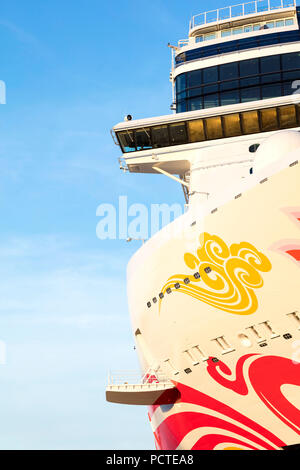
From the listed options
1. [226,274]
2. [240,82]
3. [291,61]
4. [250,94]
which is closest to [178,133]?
[250,94]

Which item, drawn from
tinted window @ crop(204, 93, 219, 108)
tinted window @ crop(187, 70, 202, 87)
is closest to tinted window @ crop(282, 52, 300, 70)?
tinted window @ crop(204, 93, 219, 108)

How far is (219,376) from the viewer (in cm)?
1451

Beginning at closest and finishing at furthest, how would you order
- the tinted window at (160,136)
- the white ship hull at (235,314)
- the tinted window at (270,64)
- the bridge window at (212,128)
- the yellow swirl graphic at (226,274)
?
the white ship hull at (235,314) < the yellow swirl graphic at (226,274) < the bridge window at (212,128) < the tinted window at (160,136) < the tinted window at (270,64)

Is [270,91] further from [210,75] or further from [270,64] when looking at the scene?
[210,75]

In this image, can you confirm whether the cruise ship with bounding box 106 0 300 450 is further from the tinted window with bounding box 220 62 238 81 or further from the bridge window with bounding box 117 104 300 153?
the tinted window with bounding box 220 62 238 81

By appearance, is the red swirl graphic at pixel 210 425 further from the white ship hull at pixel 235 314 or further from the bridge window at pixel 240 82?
the bridge window at pixel 240 82

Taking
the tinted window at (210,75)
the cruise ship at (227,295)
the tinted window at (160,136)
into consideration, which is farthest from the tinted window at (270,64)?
the tinted window at (160,136)

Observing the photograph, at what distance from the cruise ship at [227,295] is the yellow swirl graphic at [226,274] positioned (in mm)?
25

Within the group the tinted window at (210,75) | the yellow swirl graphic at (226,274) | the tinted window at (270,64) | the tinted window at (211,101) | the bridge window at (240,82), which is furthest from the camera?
the tinted window at (210,75)

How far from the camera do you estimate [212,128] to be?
21156 mm

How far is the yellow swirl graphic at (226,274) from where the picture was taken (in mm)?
13148

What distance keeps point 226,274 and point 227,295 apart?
0.52 metres

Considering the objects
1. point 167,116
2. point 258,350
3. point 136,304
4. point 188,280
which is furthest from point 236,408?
point 167,116
